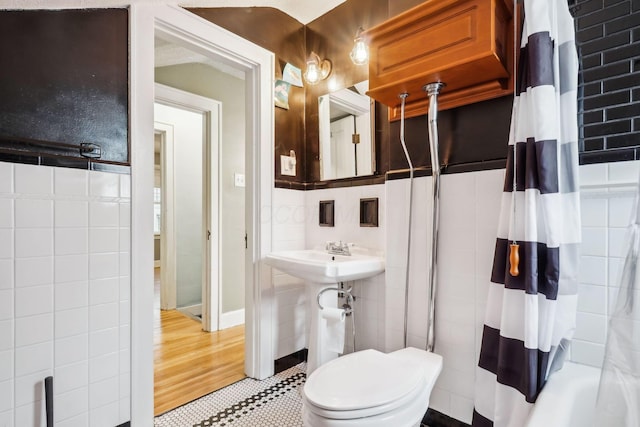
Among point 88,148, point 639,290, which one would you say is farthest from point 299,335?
point 639,290

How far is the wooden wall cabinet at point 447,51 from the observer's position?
114cm

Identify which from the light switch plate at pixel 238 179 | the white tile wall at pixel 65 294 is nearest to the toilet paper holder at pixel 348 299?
the white tile wall at pixel 65 294

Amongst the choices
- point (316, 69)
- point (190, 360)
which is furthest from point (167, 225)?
point (316, 69)

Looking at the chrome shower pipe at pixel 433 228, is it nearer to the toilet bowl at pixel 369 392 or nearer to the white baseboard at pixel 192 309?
the toilet bowl at pixel 369 392

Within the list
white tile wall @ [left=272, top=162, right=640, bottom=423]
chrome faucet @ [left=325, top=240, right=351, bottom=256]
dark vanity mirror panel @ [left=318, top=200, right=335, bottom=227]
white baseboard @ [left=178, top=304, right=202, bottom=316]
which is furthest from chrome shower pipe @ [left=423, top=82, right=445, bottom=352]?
white baseboard @ [left=178, top=304, right=202, bottom=316]

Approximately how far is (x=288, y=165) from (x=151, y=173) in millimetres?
890

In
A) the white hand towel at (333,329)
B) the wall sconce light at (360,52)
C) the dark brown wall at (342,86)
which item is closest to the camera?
the dark brown wall at (342,86)

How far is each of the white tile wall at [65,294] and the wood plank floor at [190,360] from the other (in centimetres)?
46

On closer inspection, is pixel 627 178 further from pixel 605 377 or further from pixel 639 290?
pixel 605 377

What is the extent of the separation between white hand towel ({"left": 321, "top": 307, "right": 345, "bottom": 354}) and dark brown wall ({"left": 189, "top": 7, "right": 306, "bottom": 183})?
2.99ft

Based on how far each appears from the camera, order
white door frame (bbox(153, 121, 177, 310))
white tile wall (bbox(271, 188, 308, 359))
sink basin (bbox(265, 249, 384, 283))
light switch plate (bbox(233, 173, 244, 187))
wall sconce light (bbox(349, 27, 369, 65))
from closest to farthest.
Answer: sink basin (bbox(265, 249, 384, 283)), wall sconce light (bbox(349, 27, 369, 65)), white tile wall (bbox(271, 188, 308, 359)), light switch plate (bbox(233, 173, 244, 187)), white door frame (bbox(153, 121, 177, 310))

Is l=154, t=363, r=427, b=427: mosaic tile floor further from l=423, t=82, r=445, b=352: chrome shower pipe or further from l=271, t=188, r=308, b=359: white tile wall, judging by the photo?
l=423, t=82, r=445, b=352: chrome shower pipe

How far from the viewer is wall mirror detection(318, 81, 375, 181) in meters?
1.90

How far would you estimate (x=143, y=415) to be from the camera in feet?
4.83
